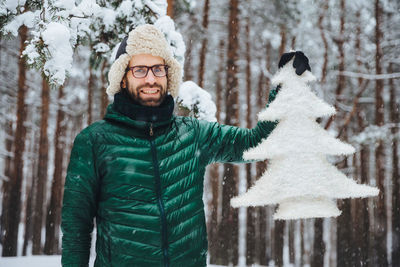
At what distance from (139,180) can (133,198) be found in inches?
4.6

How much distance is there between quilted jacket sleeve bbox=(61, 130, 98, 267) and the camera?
2.26 meters

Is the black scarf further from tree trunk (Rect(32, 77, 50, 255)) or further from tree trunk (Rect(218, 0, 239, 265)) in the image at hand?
tree trunk (Rect(32, 77, 50, 255))

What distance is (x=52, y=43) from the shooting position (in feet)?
11.9

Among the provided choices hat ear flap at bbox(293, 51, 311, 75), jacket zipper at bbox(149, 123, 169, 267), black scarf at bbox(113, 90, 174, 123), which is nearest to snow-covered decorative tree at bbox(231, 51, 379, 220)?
hat ear flap at bbox(293, 51, 311, 75)

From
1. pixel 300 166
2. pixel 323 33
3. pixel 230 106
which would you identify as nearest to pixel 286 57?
pixel 300 166

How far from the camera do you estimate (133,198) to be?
2.26m

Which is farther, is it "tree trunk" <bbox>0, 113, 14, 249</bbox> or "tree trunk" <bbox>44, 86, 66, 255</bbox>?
"tree trunk" <bbox>0, 113, 14, 249</bbox>

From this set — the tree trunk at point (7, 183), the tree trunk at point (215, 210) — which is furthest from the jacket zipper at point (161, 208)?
the tree trunk at point (7, 183)

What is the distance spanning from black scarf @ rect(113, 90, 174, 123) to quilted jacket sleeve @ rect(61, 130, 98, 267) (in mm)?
326

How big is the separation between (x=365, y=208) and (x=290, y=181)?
13.6 meters

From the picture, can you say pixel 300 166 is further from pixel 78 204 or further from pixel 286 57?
pixel 78 204

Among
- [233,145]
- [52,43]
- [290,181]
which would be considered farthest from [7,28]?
[290,181]

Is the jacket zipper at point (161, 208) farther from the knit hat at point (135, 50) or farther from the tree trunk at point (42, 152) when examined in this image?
the tree trunk at point (42, 152)

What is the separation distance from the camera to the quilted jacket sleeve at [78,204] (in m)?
2.26
